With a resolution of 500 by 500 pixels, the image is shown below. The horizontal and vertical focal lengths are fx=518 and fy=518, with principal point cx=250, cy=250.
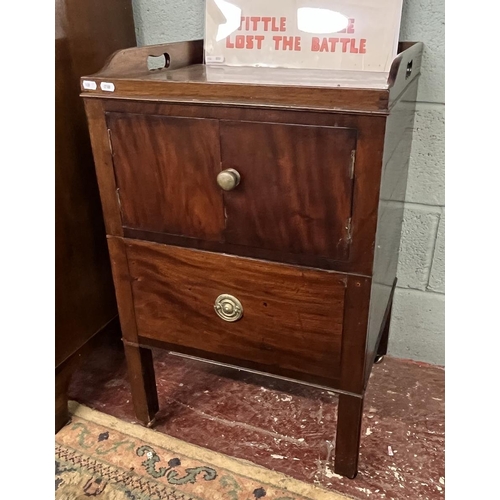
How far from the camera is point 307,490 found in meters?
0.99

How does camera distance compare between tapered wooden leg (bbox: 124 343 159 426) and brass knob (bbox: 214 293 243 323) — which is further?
tapered wooden leg (bbox: 124 343 159 426)

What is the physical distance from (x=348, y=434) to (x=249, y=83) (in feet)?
2.14

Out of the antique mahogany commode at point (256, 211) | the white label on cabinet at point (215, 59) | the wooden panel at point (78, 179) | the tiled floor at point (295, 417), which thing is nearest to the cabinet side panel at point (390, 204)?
the antique mahogany commode at point (256, 211)

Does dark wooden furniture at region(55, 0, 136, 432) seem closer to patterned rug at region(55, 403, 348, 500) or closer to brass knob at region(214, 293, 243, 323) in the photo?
patterned rug at region(55, 403, 348, 500)

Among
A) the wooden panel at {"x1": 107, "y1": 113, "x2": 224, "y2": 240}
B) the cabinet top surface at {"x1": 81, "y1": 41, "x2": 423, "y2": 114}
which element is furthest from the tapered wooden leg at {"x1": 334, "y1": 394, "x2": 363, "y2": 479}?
the cabinet top surface at {"x1": 81, "y1": 41, "x2": 423, "y2": 114}

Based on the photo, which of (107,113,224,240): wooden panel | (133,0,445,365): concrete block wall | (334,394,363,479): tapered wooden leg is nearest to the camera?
(107,113,224,240): wooden panel

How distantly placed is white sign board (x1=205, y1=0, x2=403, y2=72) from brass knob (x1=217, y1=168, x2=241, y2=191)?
0.38 meters

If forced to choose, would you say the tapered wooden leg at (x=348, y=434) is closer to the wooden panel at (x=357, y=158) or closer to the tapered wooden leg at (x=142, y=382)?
the wooden panel at (x=357, y=158)

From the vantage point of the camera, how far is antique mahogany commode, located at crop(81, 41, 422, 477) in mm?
755

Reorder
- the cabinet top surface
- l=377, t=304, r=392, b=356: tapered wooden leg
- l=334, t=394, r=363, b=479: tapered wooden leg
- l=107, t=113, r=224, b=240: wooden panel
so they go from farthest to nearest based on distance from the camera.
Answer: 1. l=377, t=304, r=392, b=356: tapered wooden leg
2. l=334, t=394, r=363, b=479: tapered wooden leg
3. l=107, t=113, r=224, b=240: wooden panel
4. the cabinet top surface

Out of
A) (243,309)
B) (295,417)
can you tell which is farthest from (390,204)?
(295,417)

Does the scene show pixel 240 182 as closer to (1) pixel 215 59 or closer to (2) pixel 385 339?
(1) pixel 215 59

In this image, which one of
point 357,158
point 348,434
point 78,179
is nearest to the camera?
point 357,158

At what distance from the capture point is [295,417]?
116 centimetres
